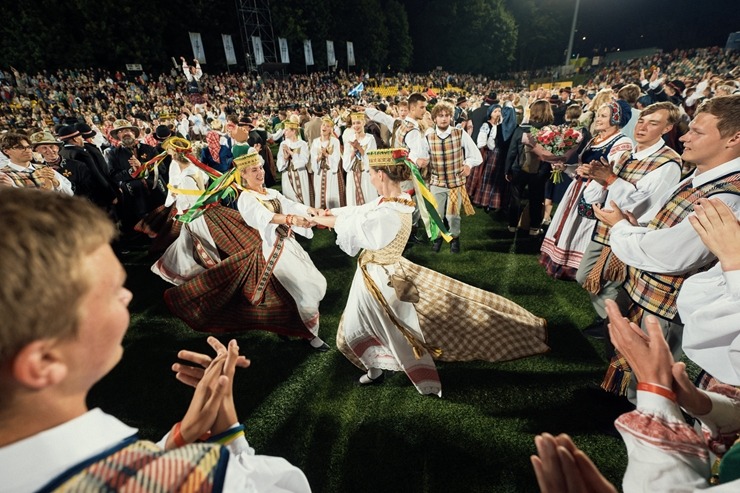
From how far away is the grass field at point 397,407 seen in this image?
94.2 inches

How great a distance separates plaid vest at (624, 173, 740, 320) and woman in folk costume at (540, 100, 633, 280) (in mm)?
1594

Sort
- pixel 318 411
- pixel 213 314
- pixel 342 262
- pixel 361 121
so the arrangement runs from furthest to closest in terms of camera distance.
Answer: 1. pixel 361 121
2. pixel 342 262
3. pixel 213 314
4. pixel 318 411

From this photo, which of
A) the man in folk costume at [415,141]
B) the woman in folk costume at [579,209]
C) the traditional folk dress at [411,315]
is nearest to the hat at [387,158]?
the traditional folk dress at [411,315]

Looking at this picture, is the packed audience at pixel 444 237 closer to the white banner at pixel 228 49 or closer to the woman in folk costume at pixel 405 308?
the woman in folk costume at pixel 405 308

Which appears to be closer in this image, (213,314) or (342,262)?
(213,314)

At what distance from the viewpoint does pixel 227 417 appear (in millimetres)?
1102

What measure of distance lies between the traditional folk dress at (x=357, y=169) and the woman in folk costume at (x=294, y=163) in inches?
37.3

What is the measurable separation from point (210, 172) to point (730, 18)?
6093cm

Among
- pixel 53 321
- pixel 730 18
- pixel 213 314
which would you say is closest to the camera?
pixel 53 321

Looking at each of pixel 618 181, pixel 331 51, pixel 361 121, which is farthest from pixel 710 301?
pixel 331 51

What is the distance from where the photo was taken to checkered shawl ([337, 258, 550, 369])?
9.13 feet

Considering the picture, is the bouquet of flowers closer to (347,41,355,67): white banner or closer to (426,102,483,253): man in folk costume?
(426,102,483,253): man in folk costume

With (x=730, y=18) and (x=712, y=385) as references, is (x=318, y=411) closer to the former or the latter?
(x=712, y=385)

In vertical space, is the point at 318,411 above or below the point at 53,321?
below
